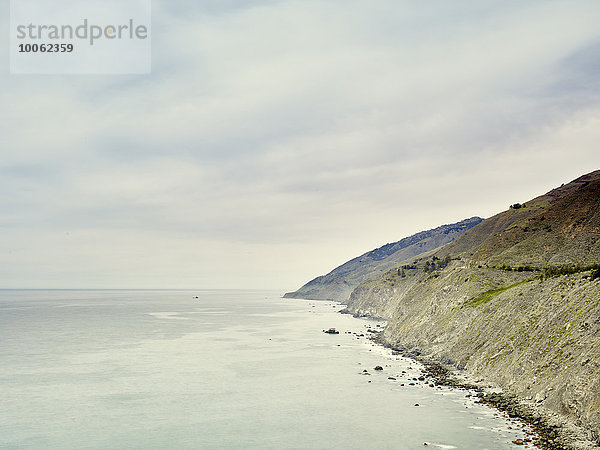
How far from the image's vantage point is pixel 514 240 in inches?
4766

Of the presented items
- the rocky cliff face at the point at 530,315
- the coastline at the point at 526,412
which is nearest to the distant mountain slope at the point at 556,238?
the rocky cliff face at the point at 530,315

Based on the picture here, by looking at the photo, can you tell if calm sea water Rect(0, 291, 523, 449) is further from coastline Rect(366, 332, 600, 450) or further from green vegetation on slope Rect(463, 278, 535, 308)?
green vegetation on slope Rect(463, 278, 535, 308)

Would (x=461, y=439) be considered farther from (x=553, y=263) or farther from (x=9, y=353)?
(x=9, y=353)

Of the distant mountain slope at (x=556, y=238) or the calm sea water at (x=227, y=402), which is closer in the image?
the calm sea water at (x=227, y=402)

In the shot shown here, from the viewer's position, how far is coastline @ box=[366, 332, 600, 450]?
3616 centimetres

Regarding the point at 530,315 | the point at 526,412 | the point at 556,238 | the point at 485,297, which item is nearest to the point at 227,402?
the point at 526,412

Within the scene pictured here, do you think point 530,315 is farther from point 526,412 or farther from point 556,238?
point 556,238

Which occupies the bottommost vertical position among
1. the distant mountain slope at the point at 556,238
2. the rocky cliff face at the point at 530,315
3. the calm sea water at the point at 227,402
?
the calm sea water at the point at 227,402

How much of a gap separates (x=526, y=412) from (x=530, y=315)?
19486 millimetres

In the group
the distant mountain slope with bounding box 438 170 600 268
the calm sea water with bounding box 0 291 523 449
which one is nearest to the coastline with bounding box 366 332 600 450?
the calm sea water with bounding box 0 291 523 449

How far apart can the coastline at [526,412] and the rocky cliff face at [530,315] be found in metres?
0.85

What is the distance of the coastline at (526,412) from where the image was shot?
36.2 meters

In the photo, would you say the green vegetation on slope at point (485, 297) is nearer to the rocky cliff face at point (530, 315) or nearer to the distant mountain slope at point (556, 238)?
the rocky cliff face at point (530, 315)

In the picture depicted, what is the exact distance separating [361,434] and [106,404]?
34998 mm
